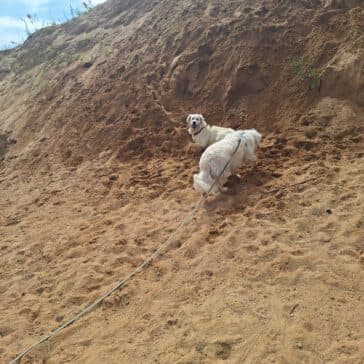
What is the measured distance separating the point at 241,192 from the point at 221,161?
62cm

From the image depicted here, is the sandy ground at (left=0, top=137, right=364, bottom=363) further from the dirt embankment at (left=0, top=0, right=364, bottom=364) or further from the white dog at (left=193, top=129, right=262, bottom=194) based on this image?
the white dog at (left=193, top=129, right=262, bottom=194)

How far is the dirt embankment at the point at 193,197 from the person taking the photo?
3.64 metres

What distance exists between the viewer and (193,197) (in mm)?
5898

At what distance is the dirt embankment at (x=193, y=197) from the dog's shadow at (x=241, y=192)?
0.03 meters

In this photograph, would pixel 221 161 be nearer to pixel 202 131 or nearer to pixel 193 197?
pixel 193 197

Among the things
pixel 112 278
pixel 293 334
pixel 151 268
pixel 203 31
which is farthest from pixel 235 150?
pixel 203 31

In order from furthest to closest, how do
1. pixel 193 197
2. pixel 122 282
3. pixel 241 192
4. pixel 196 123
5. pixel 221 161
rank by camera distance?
pixel 196 123 → pixel 193 197 → pixel 241 192 → pixel 221 161 → pixel 122 282

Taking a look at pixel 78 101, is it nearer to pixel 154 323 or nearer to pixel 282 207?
pixel 282 207

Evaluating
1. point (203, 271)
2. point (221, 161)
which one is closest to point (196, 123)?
point (221, 161)

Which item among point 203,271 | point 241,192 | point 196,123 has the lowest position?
point 203,271

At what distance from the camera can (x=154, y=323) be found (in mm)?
3828

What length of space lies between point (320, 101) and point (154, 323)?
5.11 meters

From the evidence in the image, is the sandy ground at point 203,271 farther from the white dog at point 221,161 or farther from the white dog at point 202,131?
the white dog at point 202,131

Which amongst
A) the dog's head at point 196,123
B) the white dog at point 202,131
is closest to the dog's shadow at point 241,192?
the white dog at point 202,131
